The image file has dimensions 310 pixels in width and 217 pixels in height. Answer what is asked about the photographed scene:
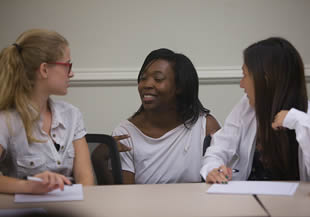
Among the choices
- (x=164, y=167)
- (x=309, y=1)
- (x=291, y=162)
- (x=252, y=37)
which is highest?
(x=309, y=1)

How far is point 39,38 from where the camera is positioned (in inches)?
74.2

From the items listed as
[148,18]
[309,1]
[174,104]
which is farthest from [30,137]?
[309,1]

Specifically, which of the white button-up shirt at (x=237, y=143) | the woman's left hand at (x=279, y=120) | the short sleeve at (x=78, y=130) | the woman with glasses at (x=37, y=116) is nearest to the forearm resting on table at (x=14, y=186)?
the woman with glasses at (x=37, y=116)

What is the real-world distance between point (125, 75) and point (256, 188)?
6.65ft

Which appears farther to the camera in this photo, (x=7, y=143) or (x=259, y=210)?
(x=7, y=143)

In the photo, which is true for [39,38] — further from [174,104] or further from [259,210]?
[259,210]

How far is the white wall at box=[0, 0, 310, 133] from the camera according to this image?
352 cm

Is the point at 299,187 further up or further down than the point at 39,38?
further down

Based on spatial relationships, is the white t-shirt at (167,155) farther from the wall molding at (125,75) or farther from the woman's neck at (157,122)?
the wall molding at (125,75)

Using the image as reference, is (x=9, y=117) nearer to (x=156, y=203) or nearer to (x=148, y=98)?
(x=156, y=203)

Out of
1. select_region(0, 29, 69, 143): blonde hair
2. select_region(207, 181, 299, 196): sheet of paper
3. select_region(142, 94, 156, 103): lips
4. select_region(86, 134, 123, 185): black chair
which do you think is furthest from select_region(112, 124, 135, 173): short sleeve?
select_region(207, 181, 299, 196): sheet of paper

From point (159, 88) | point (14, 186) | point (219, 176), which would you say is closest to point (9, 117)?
point (14, 186)

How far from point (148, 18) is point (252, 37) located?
0.78 m

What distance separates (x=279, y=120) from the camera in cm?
183
